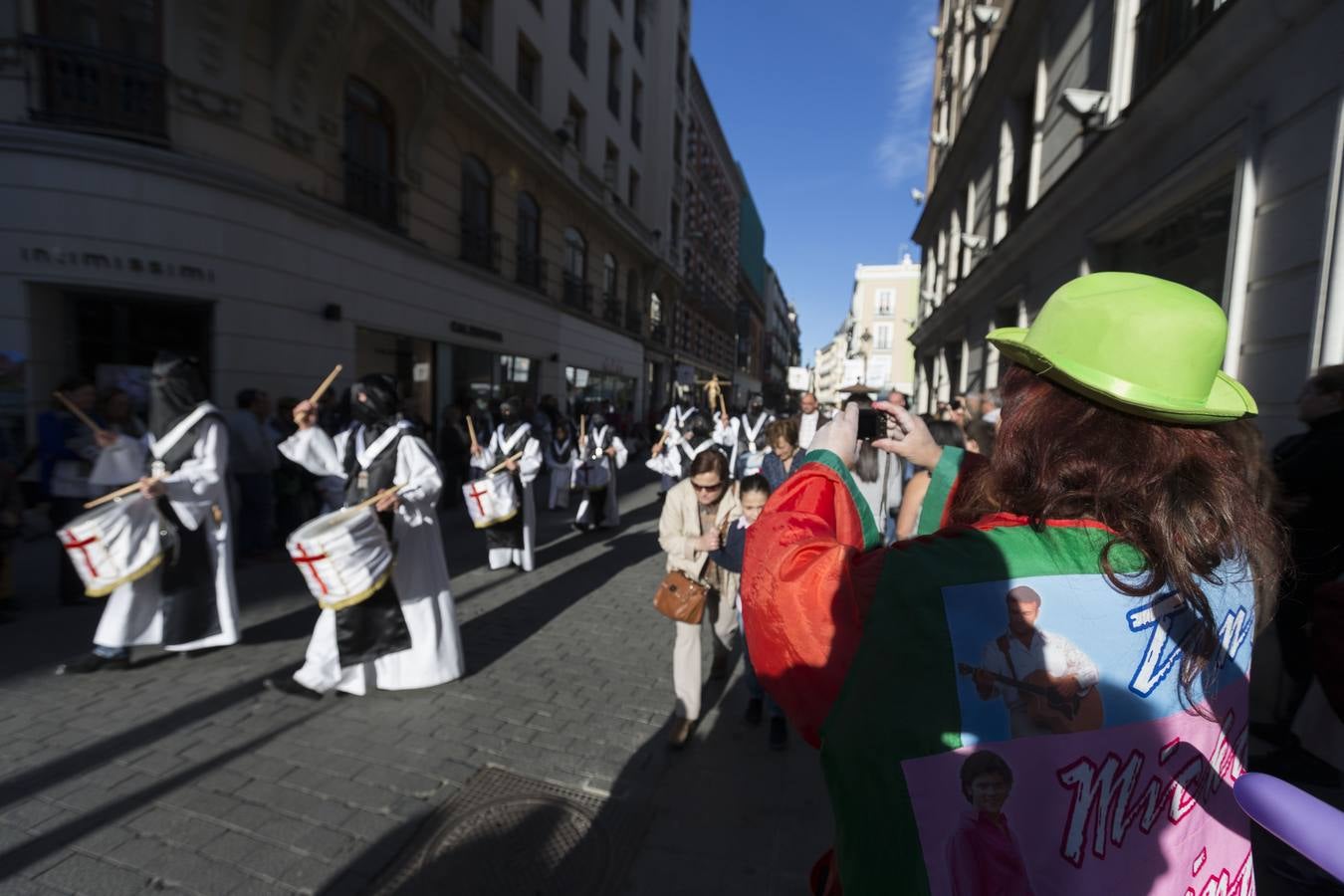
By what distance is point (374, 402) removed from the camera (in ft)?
13.4

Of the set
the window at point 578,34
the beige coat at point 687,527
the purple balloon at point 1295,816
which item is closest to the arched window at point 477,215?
the window at point 578,34

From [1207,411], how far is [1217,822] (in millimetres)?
725

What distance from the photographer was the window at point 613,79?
70.0 feet

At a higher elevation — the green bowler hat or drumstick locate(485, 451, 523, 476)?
the green bowler hat

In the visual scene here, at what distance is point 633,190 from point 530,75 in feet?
28.8

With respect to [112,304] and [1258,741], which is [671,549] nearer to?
[1258,741]

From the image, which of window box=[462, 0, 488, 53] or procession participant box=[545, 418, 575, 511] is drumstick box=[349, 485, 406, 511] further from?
window box=[462, 0, 488, 53]

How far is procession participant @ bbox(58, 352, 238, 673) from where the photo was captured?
4.10 meters

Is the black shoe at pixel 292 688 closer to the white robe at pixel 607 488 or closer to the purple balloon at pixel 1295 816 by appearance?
the purple balloon at pixel 1295 816

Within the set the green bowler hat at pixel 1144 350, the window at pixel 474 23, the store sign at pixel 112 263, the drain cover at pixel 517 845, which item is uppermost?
the window at pixel 474 23

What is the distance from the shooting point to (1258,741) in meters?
3.65

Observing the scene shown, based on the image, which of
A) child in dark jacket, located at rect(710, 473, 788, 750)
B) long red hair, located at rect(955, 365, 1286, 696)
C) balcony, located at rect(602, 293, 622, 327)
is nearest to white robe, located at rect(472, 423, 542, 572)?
child in dark jacket, located at rect(710, 473, 788, 750)

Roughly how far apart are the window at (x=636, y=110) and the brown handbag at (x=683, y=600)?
23.9 metres

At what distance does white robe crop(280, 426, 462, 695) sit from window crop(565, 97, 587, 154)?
17.2 m
